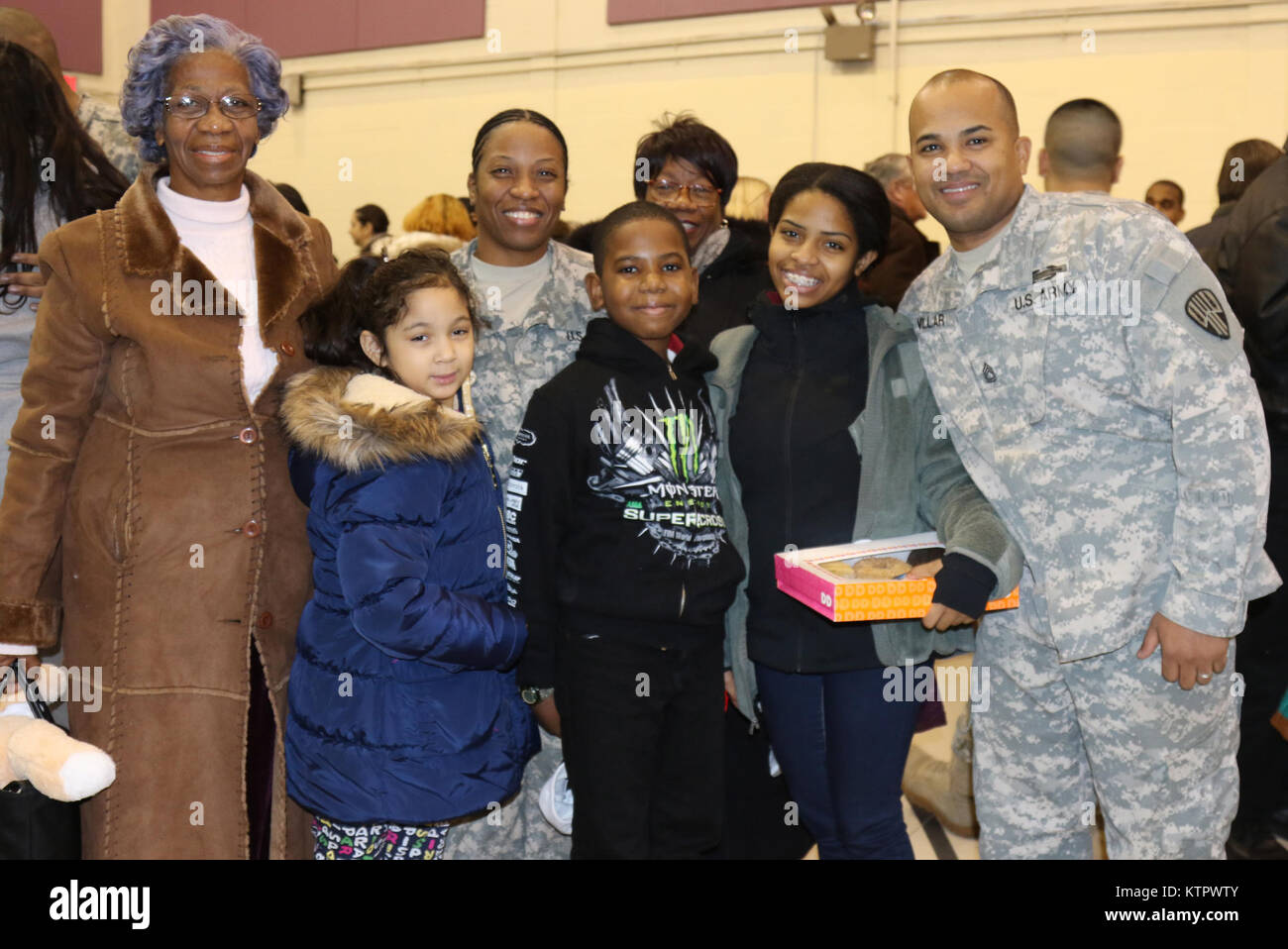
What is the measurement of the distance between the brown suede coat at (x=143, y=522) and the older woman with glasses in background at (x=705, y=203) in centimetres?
128

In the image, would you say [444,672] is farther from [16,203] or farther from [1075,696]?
[16,203]

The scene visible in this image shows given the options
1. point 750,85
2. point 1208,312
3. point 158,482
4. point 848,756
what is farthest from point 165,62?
point 750,85

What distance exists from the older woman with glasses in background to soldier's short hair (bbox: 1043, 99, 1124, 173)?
3.67 feet

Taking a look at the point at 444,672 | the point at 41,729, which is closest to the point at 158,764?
the point at 41,729

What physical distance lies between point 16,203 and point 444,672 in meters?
1.47

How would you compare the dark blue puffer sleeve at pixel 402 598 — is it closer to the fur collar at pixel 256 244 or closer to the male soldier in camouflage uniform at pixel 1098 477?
the fur collar at pixel 256 244

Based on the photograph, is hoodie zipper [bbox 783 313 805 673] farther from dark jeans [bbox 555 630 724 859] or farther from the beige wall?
the beige wall

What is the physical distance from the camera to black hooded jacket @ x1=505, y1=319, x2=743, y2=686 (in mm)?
2336

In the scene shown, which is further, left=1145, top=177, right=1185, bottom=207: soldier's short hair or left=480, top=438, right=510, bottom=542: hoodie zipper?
left=1145, top=177, right=1185, bottom=207: soldier's short hair

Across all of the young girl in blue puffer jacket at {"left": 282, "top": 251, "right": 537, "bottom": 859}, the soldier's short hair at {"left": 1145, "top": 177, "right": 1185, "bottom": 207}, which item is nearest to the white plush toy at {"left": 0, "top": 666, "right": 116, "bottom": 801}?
the young girl in blue puffer jacket at {"left": 282, "top": 251, "right": 537, "bottom": 859}

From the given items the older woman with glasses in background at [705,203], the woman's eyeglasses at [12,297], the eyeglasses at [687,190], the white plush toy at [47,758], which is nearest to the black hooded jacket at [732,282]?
the older woman with glasses in background at [705,203]

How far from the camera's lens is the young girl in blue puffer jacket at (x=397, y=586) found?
7.05ft

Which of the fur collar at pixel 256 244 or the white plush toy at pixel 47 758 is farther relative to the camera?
the fur collar at pixel 256 244

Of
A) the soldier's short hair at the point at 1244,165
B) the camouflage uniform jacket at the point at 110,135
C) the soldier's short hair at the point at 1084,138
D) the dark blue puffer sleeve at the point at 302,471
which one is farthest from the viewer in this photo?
the soldier's short hair at the point at 1244,165
